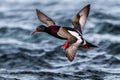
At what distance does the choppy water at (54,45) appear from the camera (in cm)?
1157

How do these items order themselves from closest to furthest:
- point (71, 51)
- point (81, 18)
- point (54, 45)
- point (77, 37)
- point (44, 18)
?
point (71, 51) < point (77, 37) < point (81, 18) < point (44, 18) < point (54, 45)

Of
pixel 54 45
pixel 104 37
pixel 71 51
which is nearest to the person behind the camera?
pixel 71 51

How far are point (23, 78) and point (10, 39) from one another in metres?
3.25

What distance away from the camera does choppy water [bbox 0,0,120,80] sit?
11.6 m

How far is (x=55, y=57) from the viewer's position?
12.8 metres

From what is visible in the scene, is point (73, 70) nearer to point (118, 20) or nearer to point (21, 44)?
point (21, 44)

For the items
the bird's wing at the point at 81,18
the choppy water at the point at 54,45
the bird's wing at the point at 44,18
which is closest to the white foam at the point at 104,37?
the choppy water at the point at 54,45

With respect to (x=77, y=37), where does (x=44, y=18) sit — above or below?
above

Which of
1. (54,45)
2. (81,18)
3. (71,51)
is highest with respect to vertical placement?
(54,45)

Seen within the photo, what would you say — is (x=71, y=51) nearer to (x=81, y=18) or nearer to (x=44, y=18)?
(x=81, y=18)

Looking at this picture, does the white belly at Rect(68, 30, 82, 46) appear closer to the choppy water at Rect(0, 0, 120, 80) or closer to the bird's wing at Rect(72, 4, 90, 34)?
the bird's wing at Rect(72, 4, 90, 34)

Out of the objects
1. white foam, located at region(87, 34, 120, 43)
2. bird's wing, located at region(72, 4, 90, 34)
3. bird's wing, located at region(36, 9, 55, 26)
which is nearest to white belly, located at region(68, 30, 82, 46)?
bird's wing, located at region(72, 4, 90, 34)

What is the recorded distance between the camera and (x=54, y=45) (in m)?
13.7

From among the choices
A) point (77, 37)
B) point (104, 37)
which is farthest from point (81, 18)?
point (104, 37)
